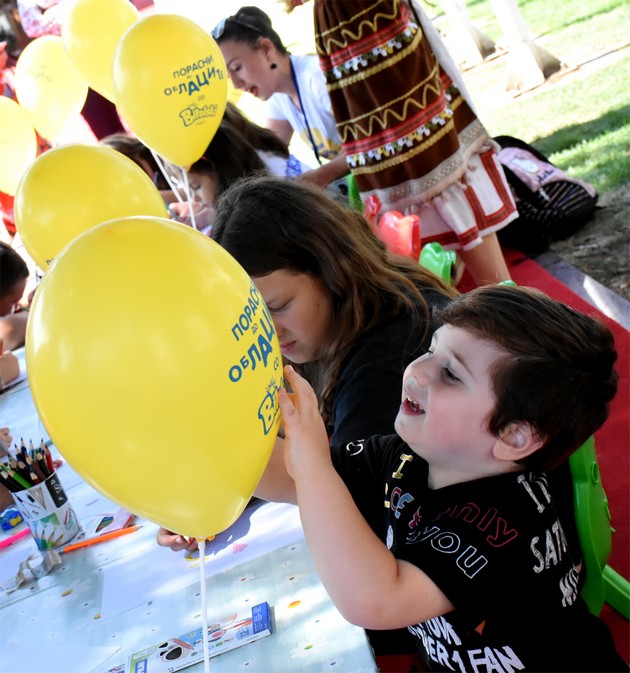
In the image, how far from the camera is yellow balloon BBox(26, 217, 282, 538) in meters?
0.83

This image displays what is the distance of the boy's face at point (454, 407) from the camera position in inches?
42.7

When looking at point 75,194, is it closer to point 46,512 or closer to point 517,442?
point 46,512

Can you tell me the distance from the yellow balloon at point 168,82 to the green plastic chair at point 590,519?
1.57 metres

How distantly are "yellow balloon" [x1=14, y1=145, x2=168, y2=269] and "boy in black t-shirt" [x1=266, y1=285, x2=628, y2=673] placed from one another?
2.77ft

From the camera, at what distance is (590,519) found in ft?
3.94

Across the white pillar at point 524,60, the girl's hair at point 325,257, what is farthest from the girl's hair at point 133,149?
the white pillar at point 524,60

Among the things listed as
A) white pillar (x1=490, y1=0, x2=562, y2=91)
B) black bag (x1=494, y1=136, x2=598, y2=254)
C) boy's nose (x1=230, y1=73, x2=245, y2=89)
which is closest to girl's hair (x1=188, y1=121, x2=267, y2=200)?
boy's nose (x1=230, y1=73, x2=245, y2=89)

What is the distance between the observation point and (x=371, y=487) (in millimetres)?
1305

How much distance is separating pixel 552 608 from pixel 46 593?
32.8 inches

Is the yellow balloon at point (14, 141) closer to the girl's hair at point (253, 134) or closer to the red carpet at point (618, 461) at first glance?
the girl's hair at point (253, 134)

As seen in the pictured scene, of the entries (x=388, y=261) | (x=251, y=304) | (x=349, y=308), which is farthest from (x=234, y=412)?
(x=388, y=261)

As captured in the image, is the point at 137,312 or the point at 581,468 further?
the point at 581,468

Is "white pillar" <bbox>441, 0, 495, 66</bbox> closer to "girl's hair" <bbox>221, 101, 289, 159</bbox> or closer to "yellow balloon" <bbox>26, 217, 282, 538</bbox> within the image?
"girl's hair" <bbox>221, 101, 289, 159</bbox>

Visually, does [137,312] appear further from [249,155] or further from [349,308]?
[249,155]
